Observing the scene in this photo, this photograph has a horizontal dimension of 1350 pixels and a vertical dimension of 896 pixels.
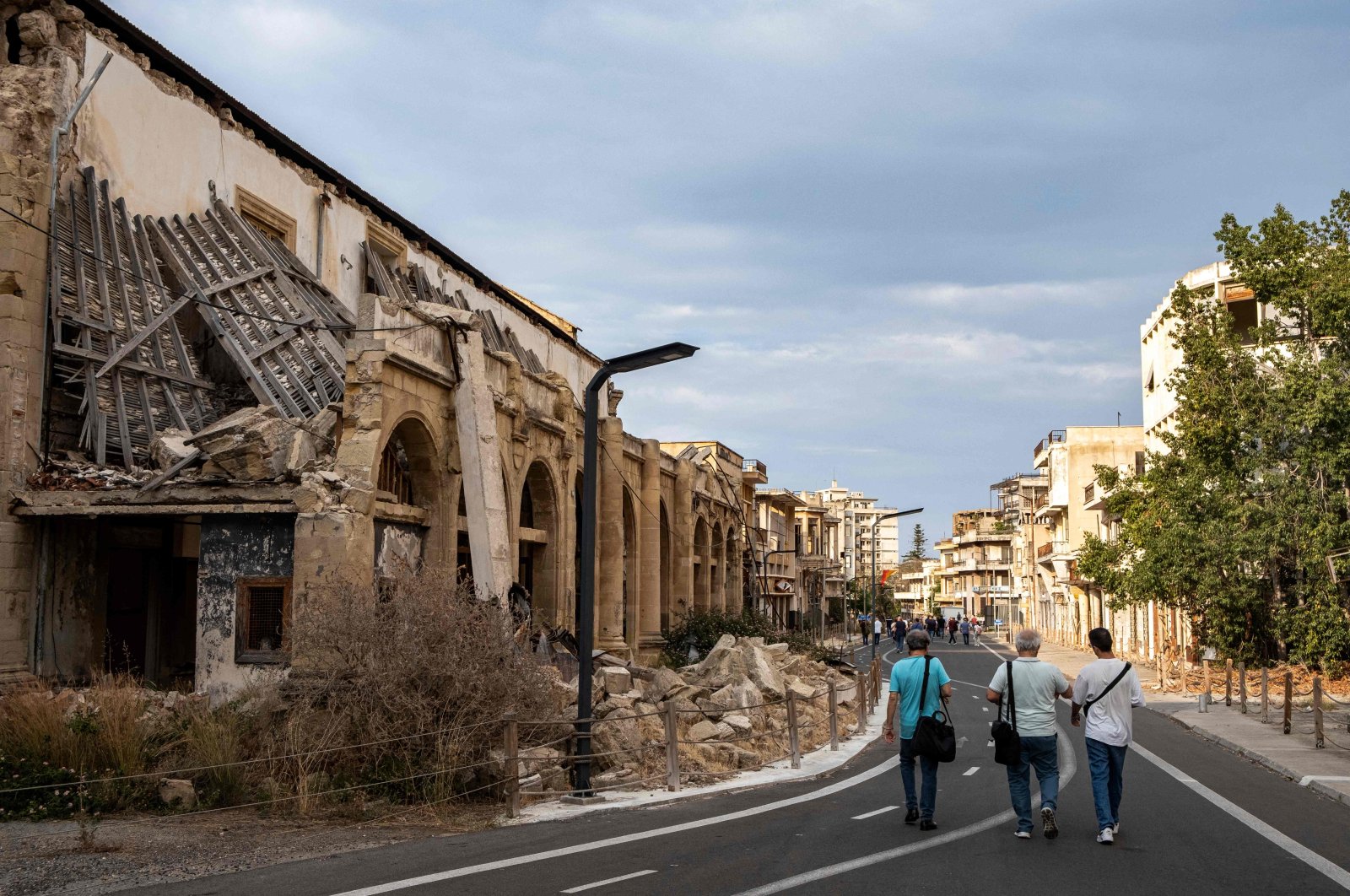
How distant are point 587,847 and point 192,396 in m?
11.6

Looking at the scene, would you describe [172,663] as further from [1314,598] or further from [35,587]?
[1314,598]

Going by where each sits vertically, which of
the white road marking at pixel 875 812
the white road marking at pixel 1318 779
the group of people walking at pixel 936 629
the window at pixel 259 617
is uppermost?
the window at pixel 259 617

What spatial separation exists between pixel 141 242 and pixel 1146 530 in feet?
98.6

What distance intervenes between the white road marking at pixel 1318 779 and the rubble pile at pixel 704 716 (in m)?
6.47

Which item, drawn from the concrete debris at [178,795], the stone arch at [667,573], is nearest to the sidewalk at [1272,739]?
the concrete debris at [178,795]

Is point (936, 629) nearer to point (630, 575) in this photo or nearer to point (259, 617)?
point (630, 575)

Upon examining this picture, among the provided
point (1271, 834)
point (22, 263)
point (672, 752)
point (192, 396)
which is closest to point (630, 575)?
point (192, 396)

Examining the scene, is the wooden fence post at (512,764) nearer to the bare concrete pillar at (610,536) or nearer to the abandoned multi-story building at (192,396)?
the abandoned multi-story building at (192,396)

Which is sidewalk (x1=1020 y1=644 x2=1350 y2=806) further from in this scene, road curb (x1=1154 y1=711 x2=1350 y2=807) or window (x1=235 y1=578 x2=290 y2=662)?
window (x1=235 y1=578 x2=290 y2=662)

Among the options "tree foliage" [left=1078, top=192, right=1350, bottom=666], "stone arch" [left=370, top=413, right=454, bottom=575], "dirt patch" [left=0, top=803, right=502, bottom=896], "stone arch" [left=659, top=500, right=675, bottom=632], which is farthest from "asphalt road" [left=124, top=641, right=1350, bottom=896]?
"stone arch" [left=659, top=500, right=675, bottom=632]

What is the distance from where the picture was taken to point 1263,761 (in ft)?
55.8

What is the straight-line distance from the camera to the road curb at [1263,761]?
13.4 meters

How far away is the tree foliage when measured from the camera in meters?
30.7

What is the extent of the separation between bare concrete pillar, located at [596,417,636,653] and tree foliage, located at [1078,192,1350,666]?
1476cm
